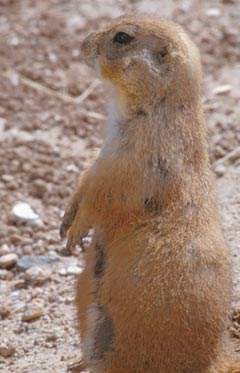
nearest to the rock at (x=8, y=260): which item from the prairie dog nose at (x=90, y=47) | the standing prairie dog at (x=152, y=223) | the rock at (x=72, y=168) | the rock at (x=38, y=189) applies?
the rock at (x=38, y=189)

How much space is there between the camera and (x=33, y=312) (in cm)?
592

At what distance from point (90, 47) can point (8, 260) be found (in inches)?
73.2

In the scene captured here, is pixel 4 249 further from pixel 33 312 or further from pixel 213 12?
pixel 213 12

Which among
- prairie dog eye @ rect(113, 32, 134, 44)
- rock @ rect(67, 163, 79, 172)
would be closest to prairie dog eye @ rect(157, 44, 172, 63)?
prairie dog eye @ rect(113, 32, 134, 44)

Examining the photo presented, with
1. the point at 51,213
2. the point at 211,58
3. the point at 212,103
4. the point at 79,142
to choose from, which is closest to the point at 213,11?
the point at 211,58

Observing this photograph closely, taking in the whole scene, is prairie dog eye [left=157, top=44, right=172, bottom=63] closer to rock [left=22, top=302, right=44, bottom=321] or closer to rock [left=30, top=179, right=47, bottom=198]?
rock [left=22, top=302, right=44, bottom=321]

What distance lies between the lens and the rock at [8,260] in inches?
252

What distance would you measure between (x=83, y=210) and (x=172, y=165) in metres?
0.56

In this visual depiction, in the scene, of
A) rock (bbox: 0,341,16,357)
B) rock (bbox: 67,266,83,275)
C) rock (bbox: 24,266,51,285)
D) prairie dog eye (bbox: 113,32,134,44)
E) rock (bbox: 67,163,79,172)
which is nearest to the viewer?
prairie dog eye (bbox: 113,32,134,44)

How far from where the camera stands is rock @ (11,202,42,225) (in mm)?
6758

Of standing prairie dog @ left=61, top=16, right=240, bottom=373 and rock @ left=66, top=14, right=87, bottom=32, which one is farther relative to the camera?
rock @ left=66, top=14, right=87, bottom=32

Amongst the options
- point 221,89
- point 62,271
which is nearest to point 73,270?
point 62,271

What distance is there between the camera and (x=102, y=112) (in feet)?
26.2

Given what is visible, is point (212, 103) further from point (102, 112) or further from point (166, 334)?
point (166, 334)
